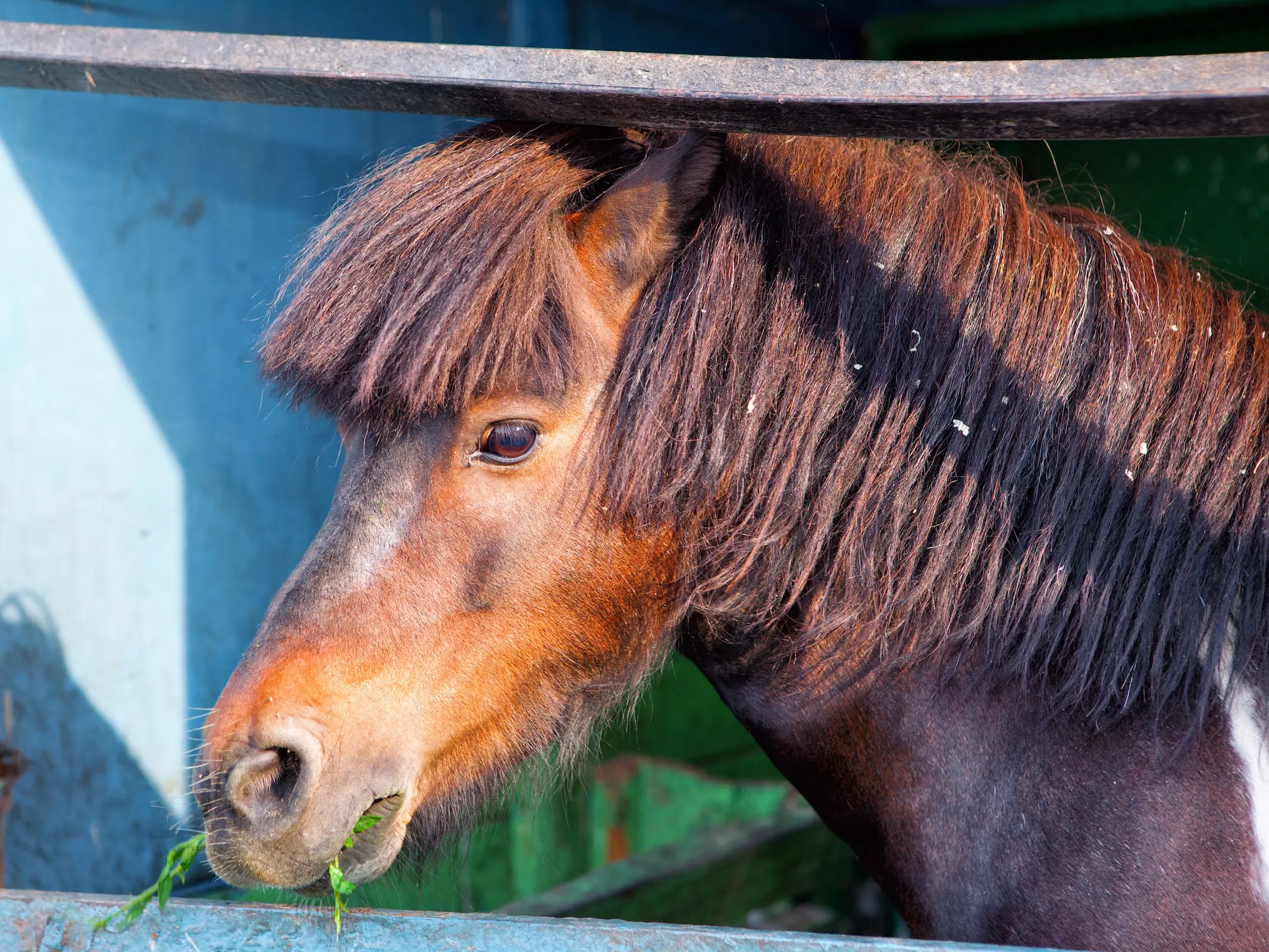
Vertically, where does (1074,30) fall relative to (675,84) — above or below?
above

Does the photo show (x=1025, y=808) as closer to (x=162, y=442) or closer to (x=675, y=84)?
(x=675, y=84)

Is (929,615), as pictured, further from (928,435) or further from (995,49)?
(995,49)

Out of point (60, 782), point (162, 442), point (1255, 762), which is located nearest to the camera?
point (1255, 762)

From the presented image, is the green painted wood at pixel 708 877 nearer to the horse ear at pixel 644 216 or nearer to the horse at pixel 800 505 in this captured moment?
the horse at pixel 800 505

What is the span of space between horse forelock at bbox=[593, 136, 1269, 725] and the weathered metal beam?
324 mm

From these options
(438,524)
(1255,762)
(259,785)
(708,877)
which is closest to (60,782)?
(259,785)

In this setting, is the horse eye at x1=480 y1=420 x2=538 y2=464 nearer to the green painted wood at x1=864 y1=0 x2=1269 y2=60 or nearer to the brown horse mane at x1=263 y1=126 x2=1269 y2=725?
the brown horse mane at x1=263 y1=126 x2=1269 y2=725

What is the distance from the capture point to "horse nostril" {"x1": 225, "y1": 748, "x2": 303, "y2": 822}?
4.12 feet

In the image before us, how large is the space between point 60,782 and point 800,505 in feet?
6.83

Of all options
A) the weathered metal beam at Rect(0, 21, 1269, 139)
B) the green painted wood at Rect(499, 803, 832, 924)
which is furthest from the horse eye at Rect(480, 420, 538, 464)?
the green painted wood at Rect(499, 803, 832, 924)

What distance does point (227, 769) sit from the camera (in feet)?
4.19

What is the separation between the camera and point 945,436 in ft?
4.52

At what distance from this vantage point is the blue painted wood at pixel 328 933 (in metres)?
1.04

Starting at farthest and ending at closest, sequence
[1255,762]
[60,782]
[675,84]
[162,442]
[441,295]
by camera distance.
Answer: [162,442]
[60,782]
[441,295]
[1255,762]
[675,84]
